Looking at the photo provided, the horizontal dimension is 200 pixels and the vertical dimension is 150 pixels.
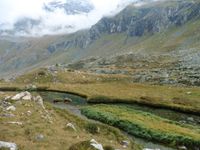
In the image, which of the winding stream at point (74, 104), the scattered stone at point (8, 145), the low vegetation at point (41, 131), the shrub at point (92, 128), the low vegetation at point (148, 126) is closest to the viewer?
the scattered stone at point (8, 145)

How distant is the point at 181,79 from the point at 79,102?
44.0 m

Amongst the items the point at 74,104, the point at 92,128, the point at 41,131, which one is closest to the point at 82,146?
the point at 41,131

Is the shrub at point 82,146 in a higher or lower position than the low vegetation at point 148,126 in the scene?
higher

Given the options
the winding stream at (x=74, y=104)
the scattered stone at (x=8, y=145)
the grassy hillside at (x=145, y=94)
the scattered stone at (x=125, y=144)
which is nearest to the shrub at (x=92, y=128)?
the scattered stone at (x=125, y=144)

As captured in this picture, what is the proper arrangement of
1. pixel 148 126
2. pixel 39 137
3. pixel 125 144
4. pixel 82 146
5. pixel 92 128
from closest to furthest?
1. pixel 82 146
2. pixel 39 137
3. pixel 125 144
4. pixel 92 128
5. pixel 148 126

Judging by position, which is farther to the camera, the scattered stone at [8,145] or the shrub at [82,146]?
the shrub at [82,146]

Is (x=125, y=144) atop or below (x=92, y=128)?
below

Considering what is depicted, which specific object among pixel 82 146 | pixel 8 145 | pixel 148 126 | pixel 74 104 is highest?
pixel 8 145

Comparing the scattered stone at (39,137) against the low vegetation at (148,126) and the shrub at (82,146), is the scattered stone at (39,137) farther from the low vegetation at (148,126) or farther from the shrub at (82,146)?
the low vegetation at (148,126)

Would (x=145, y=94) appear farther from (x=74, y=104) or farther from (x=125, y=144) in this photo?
(x=125, y=144)

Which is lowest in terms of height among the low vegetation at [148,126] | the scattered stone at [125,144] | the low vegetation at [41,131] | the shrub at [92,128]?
the low vegetation at [148,126]

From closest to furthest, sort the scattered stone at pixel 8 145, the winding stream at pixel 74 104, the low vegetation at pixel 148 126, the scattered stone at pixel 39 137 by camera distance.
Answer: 1. the scattered stone at pixel 8 145
2. the scattered stone at pixel 39 137
3. the winding stream at pixel 74 104
4. the low vegetation at pixel 148 126

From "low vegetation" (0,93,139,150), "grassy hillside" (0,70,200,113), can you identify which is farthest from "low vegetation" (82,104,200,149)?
"grassy hillside" (0,70,200,113)

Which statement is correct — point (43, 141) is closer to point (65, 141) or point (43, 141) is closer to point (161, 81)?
point (65, 141)
